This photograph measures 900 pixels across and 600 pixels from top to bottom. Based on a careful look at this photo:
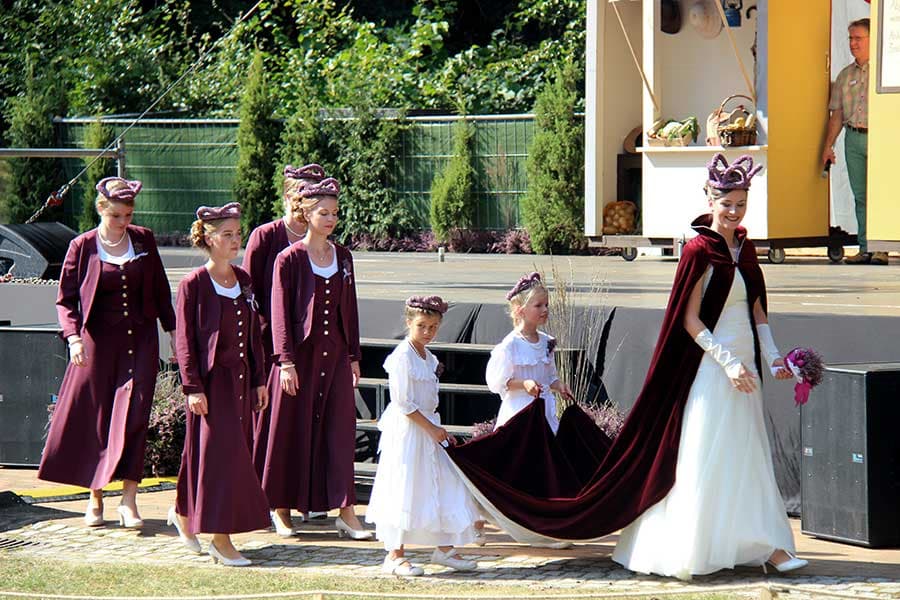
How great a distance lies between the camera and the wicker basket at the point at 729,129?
1295 centimetres

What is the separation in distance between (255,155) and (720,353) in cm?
1508

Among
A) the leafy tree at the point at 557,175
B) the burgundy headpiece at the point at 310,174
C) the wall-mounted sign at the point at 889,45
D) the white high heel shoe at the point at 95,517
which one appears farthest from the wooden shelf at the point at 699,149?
the white high heel shoe at the point at 95,517

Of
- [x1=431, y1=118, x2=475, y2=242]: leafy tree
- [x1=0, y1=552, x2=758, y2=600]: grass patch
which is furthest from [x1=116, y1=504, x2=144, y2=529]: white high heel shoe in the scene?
[x1=431, y1=118, x2=475, y2=242]: leafy tree

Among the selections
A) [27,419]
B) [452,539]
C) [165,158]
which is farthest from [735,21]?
[165,158]

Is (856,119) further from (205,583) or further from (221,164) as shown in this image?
(221,164)

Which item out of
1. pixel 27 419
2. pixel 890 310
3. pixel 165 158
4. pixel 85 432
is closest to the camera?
pixel 85 432

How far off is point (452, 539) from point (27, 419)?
4271 millimetres

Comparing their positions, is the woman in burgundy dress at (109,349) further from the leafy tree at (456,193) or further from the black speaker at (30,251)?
the leafy tree at (456,193)

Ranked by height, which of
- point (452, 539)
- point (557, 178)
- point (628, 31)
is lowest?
point (452, 539)

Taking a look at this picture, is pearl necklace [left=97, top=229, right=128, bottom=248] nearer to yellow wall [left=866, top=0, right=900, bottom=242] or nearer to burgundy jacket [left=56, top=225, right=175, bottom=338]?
burgundy jacket [left=56, top=225, right=175, bottom=338]

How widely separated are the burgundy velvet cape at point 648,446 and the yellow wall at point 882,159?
549 cm

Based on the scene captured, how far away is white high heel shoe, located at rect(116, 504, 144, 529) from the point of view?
760cm

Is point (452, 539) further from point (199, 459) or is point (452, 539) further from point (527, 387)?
point (199, 459)

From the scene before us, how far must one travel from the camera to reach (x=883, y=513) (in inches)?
272
